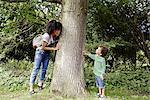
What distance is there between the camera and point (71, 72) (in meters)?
8.62

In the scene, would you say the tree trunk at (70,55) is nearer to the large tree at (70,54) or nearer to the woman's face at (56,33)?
the large tree at (70,54)

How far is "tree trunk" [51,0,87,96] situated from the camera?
28.2 ft

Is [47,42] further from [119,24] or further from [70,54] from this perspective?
[119,24]

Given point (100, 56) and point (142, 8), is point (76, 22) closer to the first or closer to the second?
point (100, 56)

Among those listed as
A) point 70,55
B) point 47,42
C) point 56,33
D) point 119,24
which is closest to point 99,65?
point 70,55

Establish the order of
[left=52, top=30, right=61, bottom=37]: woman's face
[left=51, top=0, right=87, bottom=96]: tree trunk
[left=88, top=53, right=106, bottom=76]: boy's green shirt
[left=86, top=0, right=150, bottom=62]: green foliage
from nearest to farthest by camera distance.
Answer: [left=52, top=30, right=61, bottom=37]: woman's face < [left=51, top=0, right=87, bottom=96]: tree trunk < [left=88, top=53, right=106, bottom=76]: boy's green shirt < [left=86, top=0, right=150, bottom=62]: green foliage

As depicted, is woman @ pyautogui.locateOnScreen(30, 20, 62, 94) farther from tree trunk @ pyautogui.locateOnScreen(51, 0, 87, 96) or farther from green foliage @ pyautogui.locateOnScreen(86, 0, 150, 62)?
green foliage @ pyautogui.locateOnScreen(86, 0, 150, 62)

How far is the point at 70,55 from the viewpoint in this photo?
862 centimetres

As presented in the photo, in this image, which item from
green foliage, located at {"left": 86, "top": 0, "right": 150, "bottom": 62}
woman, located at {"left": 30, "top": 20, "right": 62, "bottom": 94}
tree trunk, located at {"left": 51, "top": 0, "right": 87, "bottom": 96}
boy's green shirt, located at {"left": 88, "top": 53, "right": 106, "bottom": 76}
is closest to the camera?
woman, located at {"left": 30, "top": 20, "right": 62, "bottom": 94}

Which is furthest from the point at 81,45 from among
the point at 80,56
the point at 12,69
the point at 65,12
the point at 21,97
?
the point at 12,69

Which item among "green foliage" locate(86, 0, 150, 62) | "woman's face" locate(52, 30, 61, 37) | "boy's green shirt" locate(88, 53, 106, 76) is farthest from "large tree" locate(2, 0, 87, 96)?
Answer: "green foliage" locate(86, 0, 150, 62)

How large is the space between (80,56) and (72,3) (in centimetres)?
123

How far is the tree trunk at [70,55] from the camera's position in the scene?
8594 millimetres

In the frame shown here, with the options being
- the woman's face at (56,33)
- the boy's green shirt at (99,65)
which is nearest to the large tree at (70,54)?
the woman's face at (56,33)
